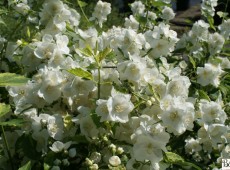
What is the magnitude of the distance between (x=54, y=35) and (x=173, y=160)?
793 mm

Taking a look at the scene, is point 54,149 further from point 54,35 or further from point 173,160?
point 54,35

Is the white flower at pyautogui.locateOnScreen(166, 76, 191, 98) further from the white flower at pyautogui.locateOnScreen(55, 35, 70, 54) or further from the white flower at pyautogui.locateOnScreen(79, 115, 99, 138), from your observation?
the white flower at pyautogui.locateOnScreen(55, 35, 70, 54)

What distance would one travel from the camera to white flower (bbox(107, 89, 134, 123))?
5.27 feet

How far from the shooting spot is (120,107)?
161 centimetres

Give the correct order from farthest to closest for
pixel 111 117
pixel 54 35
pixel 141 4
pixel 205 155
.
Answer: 1. pixel 141 4
2. pixel 205 155
3. pixel 54 35
4. pixel 111 117

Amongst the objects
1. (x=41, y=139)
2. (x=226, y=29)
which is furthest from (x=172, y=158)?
(x=226, y=29)

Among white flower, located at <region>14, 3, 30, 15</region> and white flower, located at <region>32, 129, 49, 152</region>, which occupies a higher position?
white flower, located at <region>14, 3, 30, 15</region>

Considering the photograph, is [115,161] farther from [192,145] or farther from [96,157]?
[192,145]

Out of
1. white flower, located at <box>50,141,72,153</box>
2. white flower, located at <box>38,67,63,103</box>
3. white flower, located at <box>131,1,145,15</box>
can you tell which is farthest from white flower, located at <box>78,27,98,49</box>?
→ white flower, located at <box>131,1,145,15</box>

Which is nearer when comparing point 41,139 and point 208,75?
point 41,139

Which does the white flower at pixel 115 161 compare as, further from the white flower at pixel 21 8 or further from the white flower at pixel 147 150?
the white flower at pixel 21 8

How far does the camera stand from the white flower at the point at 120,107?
161 cm

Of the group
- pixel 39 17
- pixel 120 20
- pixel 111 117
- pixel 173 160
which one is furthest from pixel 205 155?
pixel 120 20

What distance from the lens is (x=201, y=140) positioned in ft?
6.03
